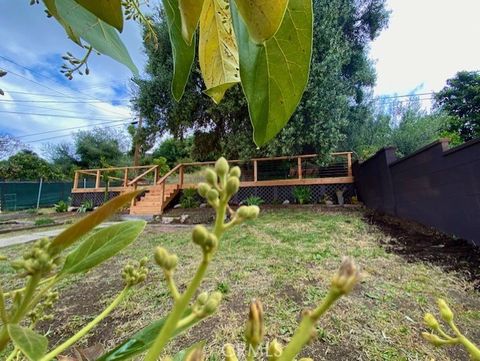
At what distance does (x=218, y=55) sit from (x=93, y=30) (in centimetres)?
19

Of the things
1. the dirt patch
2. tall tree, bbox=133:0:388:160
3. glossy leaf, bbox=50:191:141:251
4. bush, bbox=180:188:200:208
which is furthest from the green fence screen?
glossy leaf, bbox=50:191:141:251

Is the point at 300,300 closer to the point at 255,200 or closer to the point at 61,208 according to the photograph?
the point at 255,200

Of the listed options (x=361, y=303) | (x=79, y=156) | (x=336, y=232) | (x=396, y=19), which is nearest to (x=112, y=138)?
(x=79, y=156)

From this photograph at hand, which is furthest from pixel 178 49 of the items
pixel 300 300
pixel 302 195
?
pixel 302 195

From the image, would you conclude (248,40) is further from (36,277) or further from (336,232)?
(336,232)

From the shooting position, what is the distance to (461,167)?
287 centimetres

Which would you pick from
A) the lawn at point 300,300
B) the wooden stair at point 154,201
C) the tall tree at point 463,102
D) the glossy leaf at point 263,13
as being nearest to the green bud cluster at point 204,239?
the glossy leaf at point 263,13

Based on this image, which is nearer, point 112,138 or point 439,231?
point 439,231

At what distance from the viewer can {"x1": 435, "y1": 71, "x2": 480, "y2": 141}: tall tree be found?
11.5 meters

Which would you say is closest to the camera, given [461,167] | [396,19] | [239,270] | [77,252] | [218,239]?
[218,239]

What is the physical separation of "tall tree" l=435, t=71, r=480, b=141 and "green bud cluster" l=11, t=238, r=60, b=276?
552 inches

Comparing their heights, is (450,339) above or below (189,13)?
below

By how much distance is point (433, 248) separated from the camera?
2.90 metres

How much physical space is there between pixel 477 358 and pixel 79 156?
2555cm
